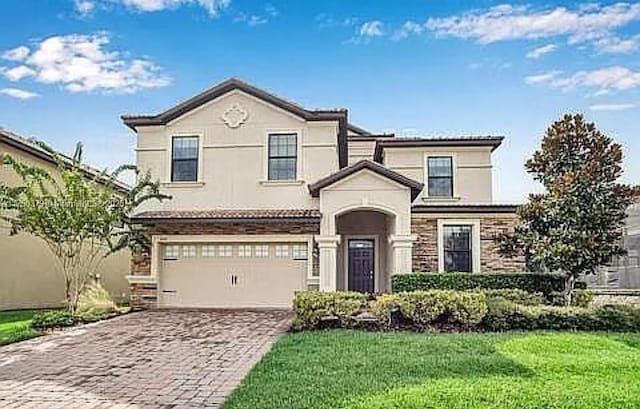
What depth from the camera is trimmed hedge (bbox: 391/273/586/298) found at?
57.2ft

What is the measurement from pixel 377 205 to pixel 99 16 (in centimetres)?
933

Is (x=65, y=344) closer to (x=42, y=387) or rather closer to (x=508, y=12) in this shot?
(x=42, y=387)

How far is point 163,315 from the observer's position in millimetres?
17359

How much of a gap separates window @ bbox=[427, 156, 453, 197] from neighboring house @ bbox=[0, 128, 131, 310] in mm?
12719

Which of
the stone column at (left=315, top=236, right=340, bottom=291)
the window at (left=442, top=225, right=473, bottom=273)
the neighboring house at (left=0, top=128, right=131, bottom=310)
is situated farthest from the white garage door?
the window at (left=442, top=225, right=473, bottom=273)

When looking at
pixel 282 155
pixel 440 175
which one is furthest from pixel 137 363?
pixel 440 175

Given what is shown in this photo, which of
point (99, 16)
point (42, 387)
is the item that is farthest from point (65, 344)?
point (99, 16)

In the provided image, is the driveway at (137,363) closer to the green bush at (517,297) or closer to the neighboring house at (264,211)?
the neighboring house at (264,211)

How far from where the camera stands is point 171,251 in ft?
64.0

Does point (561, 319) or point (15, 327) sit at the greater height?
point (561, 319)

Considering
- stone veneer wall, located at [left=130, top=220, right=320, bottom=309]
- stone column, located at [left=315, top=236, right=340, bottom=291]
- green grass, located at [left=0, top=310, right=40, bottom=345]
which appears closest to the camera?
green grass, located at [left=0, top=310, right=40, bottom=345]

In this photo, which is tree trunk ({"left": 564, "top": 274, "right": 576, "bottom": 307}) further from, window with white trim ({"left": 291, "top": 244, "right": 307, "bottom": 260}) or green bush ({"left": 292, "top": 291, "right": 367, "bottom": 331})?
window with white trim ({"left": 291, "top": 244, "right": 307, "bottom": 260})

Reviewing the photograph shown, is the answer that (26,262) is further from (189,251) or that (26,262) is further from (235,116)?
(235,116)

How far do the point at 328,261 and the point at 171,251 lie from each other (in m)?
5.32
